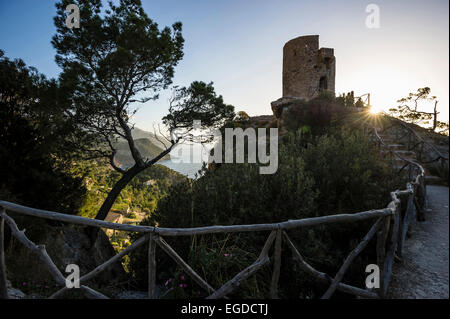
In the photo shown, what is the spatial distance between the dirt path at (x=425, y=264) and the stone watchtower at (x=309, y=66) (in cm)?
1450

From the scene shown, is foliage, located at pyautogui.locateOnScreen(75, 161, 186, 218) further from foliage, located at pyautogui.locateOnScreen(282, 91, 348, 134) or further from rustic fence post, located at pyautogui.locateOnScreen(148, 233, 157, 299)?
foliage, located at pyautogui.locateOnScreen(282, 91, 348, 134)

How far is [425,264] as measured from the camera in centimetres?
291

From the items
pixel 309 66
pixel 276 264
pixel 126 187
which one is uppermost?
pixel 309 66

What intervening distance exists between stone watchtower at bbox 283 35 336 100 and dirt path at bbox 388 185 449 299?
1450 centimetres

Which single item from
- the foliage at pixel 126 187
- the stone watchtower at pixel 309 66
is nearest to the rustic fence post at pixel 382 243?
the foliage at pixel 126 187

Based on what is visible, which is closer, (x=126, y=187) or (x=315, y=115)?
(x=315, y=115)

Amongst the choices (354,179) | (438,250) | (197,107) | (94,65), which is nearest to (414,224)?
(438,250)

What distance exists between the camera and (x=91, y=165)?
323 inches

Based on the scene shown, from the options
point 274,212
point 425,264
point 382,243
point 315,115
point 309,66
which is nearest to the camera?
point 382,243

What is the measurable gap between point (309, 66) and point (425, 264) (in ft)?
58.1

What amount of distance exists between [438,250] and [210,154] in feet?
26.4

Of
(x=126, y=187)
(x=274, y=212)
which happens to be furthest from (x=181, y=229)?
(x=126, y=187)

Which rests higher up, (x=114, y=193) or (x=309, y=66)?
(x=309, y=66)

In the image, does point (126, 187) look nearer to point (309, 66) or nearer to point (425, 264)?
point (309, 66)
